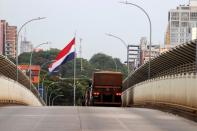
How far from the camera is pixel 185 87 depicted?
25.9 m

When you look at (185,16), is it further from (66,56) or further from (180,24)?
(66,56)

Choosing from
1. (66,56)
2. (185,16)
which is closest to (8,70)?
(66,56)

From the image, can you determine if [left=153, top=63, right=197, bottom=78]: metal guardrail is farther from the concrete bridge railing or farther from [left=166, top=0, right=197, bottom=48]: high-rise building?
[left=166, top=0, right=197, bottom=48]: high-rise building

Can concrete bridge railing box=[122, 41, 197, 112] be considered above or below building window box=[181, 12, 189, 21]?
below

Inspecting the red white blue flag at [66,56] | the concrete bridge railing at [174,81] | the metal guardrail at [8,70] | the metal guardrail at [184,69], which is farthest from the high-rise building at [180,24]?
the metal guardrail at [184,69]

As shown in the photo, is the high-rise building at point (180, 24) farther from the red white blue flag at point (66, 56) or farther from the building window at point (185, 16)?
the red white blue flag at point (66, 56)

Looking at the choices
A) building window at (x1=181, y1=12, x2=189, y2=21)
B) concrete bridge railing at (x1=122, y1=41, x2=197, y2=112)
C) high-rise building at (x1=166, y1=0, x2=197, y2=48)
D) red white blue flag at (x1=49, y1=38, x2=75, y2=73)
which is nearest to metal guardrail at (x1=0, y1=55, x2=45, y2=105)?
red white blue flag at (x1=49, y1=38, x2=75, y2=73)

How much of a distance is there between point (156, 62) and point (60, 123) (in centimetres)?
3365

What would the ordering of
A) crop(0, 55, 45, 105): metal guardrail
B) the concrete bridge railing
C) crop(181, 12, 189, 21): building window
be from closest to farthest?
A: the concrete bridge railing → crop(0, 55, 45, 105): metal guardrail → crop(181, 12, 189, 21): building window

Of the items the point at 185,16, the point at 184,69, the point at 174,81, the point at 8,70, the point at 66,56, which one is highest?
the point at 185,16

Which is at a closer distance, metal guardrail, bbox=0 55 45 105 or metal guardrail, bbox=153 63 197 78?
metal guardrail, bbox=153 63 197 78

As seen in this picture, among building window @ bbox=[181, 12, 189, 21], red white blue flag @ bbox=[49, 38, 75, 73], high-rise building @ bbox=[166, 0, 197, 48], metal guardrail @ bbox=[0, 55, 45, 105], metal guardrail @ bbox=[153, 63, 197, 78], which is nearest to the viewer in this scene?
metal guardrail @ bbox=[153, 63, 197, 78]

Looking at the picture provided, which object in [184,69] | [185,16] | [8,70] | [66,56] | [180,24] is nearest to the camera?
[184,69]

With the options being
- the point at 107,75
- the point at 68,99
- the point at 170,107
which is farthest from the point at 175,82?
the point at 68,99
